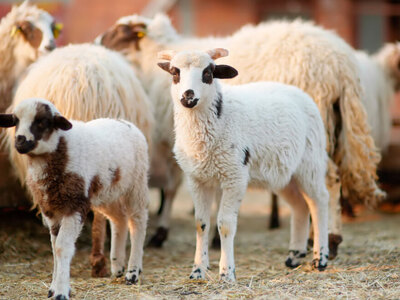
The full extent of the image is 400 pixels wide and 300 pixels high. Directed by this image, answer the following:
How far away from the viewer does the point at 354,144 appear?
6105 millimetres

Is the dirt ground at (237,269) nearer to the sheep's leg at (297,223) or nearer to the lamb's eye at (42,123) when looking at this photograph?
the sheep's leg at (297,223)

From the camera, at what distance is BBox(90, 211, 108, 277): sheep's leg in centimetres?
527

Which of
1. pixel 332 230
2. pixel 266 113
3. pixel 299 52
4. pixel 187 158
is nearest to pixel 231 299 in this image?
pixel 187 158

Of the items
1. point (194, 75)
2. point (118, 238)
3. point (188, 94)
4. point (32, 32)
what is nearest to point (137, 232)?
point (118, 238)

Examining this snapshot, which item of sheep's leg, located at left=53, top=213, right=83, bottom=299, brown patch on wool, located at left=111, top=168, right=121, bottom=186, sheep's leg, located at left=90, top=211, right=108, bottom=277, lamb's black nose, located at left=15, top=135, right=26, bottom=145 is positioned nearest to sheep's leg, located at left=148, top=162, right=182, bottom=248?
sheep's leg, located at left=90, top=211, right=108, bottom=277

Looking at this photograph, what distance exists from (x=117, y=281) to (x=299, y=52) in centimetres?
291

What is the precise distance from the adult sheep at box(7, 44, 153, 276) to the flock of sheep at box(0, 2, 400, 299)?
13 mm

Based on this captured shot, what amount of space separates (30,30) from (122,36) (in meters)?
1.26

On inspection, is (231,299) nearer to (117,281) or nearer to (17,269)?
(117,281)

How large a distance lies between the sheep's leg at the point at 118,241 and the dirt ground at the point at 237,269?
114mm

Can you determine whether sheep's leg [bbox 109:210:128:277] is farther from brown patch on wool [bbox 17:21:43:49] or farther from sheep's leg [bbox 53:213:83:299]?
brown patch on wool [bbox 17:21:43:49]

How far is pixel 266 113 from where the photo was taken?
16.3ft

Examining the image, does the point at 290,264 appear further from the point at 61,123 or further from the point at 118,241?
the point at 61,123

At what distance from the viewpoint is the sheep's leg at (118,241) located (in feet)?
16.6
